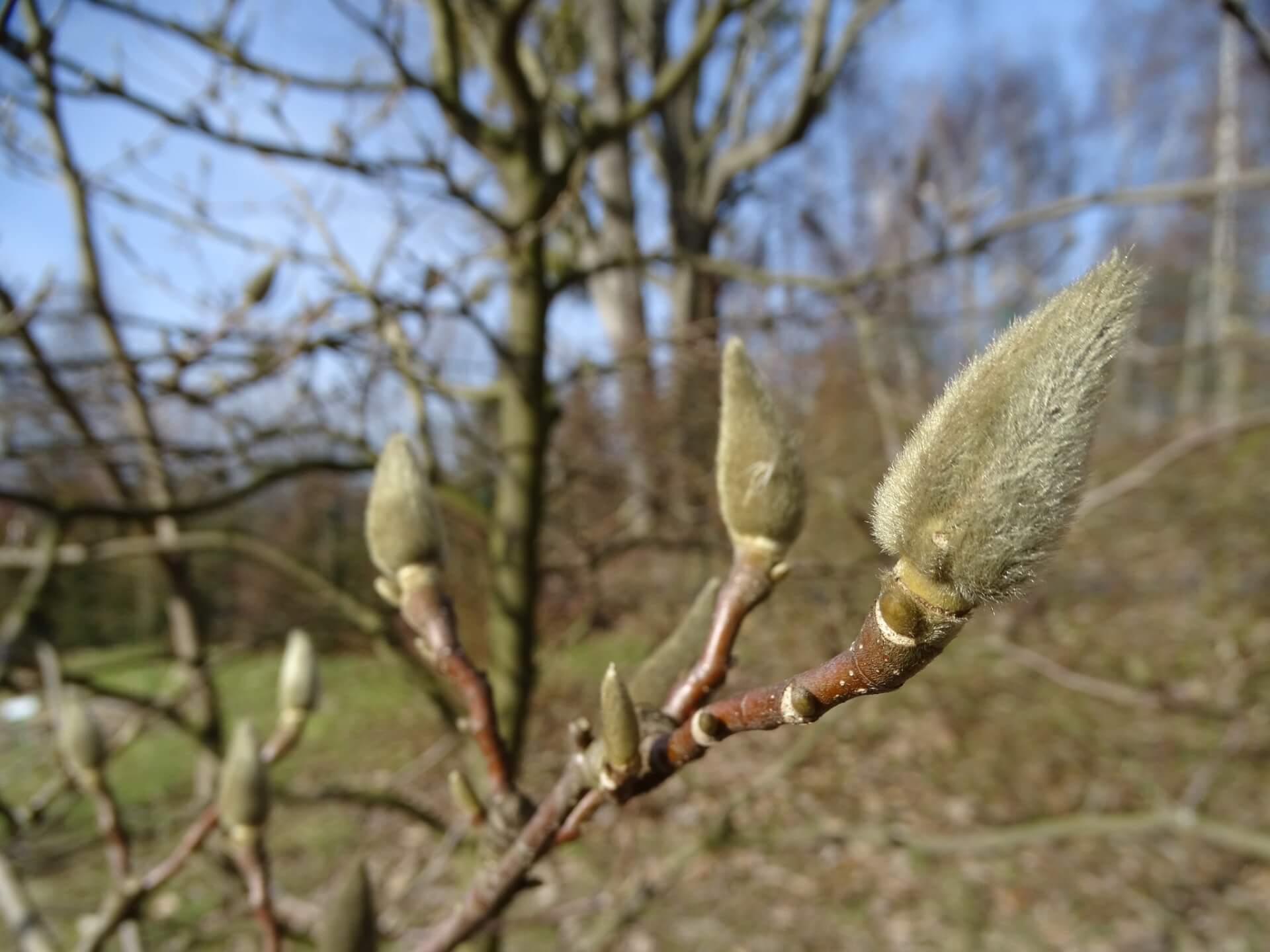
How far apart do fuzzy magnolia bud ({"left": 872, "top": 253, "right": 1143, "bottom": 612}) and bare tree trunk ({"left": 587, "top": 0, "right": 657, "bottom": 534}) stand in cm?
182

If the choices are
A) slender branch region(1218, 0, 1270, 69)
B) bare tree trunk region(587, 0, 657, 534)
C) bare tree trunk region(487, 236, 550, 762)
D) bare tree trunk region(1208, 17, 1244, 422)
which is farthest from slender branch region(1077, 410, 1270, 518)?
bare tree trunk region(487, 236, 550, 762)

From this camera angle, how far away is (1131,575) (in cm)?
725

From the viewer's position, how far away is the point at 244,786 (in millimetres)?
823

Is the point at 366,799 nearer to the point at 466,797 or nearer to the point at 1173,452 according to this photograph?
the point at 466,797

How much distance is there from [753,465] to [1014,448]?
243 millimetres

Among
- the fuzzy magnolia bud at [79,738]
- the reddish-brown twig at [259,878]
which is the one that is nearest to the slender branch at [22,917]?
the fuzzy magnolia bud at [79,738]

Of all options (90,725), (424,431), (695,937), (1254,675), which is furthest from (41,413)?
(1254,675)

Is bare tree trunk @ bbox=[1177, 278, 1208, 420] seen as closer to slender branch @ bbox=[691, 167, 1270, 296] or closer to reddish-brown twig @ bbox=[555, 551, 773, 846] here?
slender branch @ bbox=[691, 167, 1270, 296]

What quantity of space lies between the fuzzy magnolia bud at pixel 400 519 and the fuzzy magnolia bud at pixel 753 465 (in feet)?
0.80

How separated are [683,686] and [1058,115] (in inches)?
1033

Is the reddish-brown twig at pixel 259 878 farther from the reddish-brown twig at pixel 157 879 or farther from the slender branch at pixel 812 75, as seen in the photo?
the slender branch at pixel 812 75

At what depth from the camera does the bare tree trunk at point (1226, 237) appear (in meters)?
2.35

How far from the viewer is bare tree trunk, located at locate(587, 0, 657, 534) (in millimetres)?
3406

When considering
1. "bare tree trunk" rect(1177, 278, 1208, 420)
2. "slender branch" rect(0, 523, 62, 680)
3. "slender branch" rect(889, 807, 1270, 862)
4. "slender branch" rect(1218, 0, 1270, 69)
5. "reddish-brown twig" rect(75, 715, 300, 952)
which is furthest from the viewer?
"bare tree trunk" rect(1177, 278, 1208, 420)
